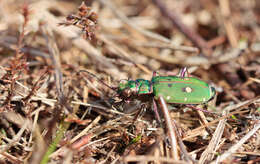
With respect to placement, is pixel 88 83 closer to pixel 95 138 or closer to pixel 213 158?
pixel 95 138

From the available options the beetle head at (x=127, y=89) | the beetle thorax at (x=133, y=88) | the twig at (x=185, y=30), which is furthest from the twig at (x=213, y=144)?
the twig at (x=185, y=30)

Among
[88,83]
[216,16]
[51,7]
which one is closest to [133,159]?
[88,83]

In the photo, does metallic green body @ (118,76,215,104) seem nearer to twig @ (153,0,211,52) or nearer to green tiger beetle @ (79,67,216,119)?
green tiger beetle @ (79,67,216,119)

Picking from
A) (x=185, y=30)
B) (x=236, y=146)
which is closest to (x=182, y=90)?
(x=236, y=146)

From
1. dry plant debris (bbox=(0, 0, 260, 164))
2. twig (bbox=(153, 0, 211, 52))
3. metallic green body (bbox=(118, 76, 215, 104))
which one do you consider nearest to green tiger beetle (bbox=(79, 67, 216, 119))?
metallic green body (bbox=(118, 76, 215, 104))

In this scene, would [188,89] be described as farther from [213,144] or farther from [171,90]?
[213,144]

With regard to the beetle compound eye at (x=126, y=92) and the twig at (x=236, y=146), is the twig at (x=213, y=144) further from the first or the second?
the beetle compound eye at (x=126, y=92)
